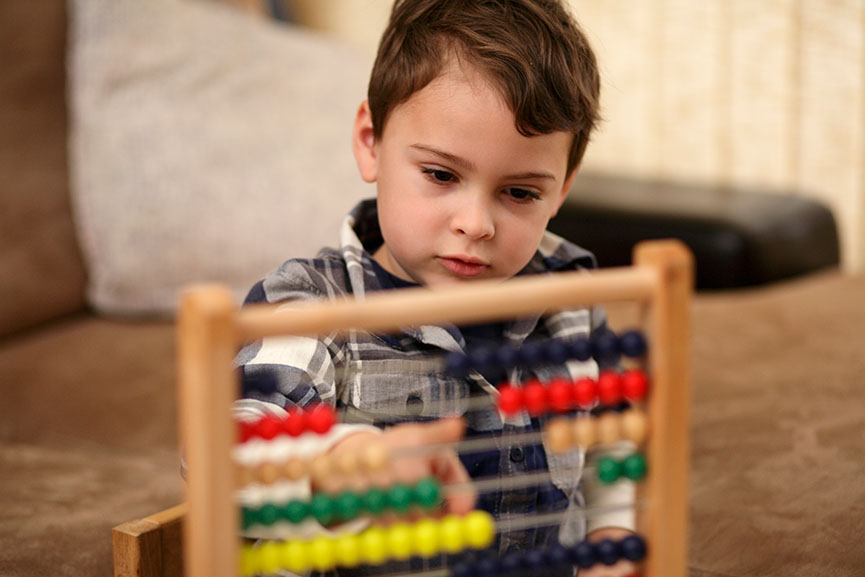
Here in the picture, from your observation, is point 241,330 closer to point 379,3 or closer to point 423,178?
point 423,178

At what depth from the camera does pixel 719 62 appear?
7.06 ft

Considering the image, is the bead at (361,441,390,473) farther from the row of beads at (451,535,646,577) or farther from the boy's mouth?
the boy's mouth

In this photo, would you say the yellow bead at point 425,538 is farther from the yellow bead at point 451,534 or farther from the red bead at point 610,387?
the red bead at point 610,387

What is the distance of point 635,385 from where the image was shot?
0.72 metres

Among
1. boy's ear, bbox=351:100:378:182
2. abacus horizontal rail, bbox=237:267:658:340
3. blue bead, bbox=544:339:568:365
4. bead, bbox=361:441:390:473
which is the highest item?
boy's ear, bbox=351:100:378:182

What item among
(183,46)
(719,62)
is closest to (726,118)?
(719,62)

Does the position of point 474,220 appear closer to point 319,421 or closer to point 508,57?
point 508,57

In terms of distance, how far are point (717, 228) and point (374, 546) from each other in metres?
1.25

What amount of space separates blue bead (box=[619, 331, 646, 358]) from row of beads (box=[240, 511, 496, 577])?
16 centimetres

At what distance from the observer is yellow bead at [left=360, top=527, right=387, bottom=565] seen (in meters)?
0.69

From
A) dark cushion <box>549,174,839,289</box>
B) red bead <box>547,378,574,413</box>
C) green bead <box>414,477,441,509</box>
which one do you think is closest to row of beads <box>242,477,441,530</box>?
green bead <box>414,477,441,509</box>

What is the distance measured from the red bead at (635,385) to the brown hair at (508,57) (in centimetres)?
26

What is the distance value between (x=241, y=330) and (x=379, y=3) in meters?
1.99

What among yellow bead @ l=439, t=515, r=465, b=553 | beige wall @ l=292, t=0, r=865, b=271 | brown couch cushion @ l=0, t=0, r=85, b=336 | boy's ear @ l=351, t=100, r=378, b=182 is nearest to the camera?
yellow bead @ l=439, t=515, r=465, b=553
